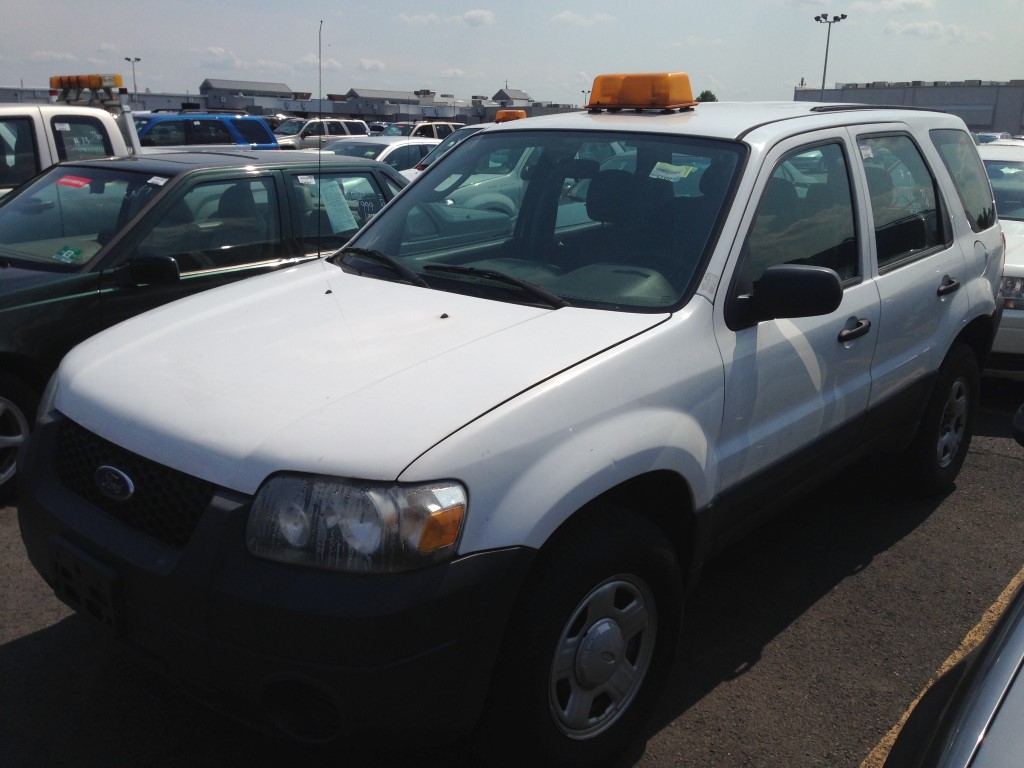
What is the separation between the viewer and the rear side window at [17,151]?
7348 mm

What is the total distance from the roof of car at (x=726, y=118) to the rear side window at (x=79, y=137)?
474 cm

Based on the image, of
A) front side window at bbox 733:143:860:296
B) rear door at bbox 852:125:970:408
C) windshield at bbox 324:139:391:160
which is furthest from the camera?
windshield at bbox 324:139:391:160

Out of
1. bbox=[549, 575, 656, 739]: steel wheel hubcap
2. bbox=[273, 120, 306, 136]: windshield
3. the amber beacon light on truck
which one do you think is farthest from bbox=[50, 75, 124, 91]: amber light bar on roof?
bbox=[273, 120, 306, 136]: windshield

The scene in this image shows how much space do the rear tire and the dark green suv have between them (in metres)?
3.15

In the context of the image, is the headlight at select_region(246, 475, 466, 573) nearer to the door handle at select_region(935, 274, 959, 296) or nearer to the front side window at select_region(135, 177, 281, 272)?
the door handle at select_region(935, 274, 959, 296)

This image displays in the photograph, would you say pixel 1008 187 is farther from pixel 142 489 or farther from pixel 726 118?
pixel 142 489

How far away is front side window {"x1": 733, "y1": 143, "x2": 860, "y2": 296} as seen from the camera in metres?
3.20

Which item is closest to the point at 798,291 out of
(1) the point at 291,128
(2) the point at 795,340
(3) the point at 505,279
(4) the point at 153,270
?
(2) the point at 795,340

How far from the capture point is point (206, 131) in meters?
17.9

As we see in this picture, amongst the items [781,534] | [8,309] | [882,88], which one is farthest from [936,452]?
[882,88]

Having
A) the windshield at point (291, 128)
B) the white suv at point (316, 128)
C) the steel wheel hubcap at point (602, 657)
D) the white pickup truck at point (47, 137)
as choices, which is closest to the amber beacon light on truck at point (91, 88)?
the white pickup truck at point (47, 137)

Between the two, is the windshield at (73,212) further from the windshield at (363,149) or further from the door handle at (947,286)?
the windshield at (363,149)

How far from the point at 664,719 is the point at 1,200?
16.0 feet

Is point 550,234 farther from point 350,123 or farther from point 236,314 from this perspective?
point 350,123
